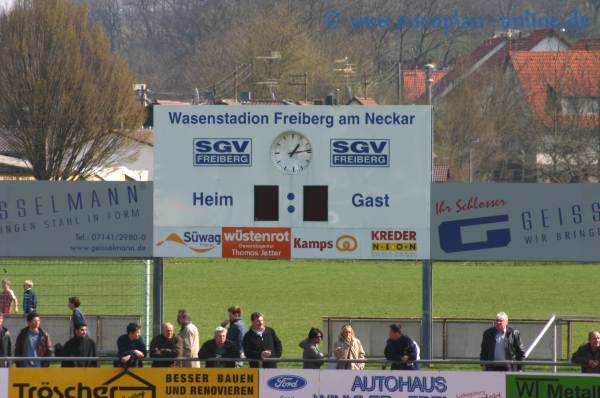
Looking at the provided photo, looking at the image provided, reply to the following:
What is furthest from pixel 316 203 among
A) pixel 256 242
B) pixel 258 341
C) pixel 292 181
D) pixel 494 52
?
pixel 494 52

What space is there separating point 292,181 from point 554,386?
5783 millimetres

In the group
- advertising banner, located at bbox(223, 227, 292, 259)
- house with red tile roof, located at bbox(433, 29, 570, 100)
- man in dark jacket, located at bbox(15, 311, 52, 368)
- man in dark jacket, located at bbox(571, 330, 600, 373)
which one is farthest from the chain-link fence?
house with red tile roof, located at bbox(433, 29, 570, 100)

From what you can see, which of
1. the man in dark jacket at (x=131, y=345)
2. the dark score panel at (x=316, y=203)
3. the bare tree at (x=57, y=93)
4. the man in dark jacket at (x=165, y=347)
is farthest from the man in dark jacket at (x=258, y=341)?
the bare tree at (x=57, y=93)

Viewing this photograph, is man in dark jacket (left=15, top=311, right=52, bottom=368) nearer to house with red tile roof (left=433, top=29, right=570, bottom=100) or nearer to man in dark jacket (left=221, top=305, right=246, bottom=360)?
man in dark jacket (left=221, top=305, right=246, bottom=360)

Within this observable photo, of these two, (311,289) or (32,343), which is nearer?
(32,343)

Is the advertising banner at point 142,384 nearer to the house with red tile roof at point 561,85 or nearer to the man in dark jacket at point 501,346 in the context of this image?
the man in dark jacket at point 501,346

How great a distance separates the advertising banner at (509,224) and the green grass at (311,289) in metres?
6.12

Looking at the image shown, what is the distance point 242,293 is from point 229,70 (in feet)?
141

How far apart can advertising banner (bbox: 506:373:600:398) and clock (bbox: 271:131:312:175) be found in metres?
5.53

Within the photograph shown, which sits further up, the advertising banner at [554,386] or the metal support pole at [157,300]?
the metal support pole at [157,300]

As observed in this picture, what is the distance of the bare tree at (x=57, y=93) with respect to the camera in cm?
5756

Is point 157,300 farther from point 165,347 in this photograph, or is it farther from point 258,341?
point 165,347

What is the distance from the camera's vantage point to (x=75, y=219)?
1948 cm

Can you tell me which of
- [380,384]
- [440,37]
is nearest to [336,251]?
[380,384]
